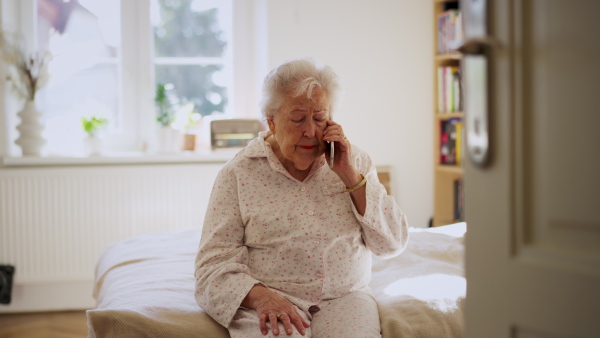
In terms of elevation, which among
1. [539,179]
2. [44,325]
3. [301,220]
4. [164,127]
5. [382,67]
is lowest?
[44,325]

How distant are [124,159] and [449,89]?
74.6 inches

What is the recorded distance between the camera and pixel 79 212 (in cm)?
336

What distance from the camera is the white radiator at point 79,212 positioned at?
3.30 m

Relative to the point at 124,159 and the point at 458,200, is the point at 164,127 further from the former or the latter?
the point at 458,200

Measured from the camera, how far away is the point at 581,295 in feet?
2.35

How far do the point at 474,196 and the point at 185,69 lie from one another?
3.12 m

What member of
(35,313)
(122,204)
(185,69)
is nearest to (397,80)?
(185,69)

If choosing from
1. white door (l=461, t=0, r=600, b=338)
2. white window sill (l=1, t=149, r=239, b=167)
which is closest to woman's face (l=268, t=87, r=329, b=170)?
white door (l=461, t=0, r=600, b=338)

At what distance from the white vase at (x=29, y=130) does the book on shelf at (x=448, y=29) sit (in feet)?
7.57

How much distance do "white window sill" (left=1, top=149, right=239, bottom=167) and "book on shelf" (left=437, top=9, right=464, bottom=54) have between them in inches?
54.1

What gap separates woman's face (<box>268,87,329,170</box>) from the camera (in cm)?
164

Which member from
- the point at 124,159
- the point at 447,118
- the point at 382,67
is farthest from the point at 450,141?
the point at 124,159

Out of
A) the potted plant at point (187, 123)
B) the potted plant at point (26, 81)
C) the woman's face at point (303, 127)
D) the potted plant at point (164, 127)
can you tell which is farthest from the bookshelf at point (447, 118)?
the potted plant at point (26, 81)

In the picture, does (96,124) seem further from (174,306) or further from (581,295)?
(581,295)
